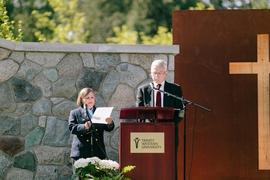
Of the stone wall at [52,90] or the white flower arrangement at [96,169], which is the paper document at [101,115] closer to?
the white flower arrangement at [96,169]

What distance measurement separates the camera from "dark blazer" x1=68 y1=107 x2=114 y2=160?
381 inches

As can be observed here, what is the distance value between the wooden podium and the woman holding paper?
1.02m

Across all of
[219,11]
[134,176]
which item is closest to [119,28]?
[219,11]

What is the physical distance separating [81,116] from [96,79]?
3.47ft

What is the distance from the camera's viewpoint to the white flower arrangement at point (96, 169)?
8.86 m

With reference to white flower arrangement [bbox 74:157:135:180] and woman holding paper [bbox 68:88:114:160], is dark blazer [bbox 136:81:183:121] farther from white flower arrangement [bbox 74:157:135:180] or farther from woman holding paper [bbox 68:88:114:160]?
white flower arrangement [bbox 74:157:135:180]

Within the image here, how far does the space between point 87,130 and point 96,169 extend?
0.67 meters

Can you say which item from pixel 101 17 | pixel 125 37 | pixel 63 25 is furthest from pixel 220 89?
pixel 101 17

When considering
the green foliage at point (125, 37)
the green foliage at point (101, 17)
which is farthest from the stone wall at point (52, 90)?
the green foliage at point (101, 17)

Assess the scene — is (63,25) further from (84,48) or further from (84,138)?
(84,138)

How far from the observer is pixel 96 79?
35.1ft

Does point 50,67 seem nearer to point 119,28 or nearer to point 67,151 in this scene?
point 67,151

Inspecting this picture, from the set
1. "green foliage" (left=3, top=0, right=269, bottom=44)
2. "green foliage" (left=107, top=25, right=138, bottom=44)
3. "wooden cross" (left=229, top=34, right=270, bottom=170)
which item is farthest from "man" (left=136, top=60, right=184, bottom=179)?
"green foliage" (left=3, top=0, right=269, bottom=44)

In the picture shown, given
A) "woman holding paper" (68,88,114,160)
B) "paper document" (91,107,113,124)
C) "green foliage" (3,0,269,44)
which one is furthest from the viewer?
"green foliage" (3,0,269,44)
